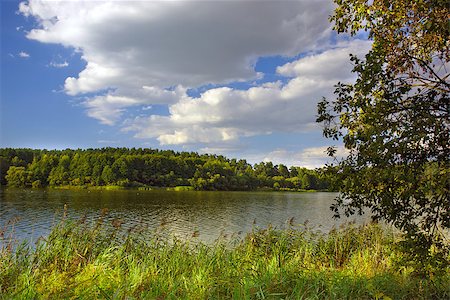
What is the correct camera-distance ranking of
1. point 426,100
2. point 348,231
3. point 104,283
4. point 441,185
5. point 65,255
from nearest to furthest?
point 441,185, point 104,283, point 426,100, point 65,255, point 348,231

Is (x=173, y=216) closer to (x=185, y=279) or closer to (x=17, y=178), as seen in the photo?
(x=185, y=279)

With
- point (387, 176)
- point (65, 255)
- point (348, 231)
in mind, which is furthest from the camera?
point (348, 231)

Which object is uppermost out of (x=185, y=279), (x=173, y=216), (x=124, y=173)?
(x=124, y=173)

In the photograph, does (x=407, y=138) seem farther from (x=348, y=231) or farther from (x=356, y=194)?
(x=348, y=231)

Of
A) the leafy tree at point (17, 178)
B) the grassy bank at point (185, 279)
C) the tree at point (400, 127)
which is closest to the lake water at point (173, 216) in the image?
the grassy bank at point (185, 279)

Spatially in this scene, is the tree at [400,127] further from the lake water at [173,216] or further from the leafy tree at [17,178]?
the leafy tree at [17,178]

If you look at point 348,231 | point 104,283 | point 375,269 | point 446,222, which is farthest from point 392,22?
point 348,231

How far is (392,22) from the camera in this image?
21.0 feet

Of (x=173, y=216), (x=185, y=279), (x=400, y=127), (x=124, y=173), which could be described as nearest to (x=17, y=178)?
(x=124, y=173)

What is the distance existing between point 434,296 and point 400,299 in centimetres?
88

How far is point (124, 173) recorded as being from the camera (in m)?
126

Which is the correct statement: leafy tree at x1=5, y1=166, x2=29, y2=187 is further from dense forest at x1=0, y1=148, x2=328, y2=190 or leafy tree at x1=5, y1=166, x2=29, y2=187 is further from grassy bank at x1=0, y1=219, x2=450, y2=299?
grassy bank at x1=0, y1=219, x2=450, y2=299

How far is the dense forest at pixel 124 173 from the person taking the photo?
390 ft

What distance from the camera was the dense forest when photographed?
119 m
